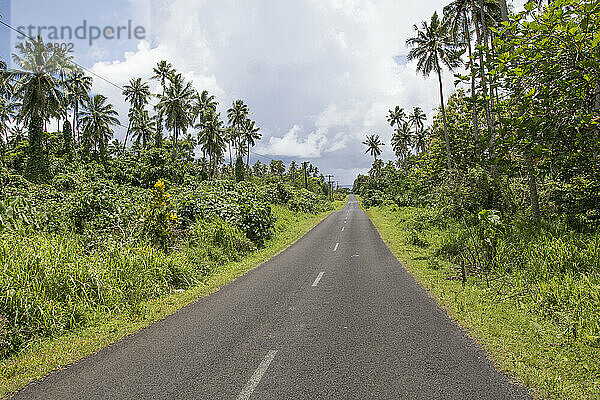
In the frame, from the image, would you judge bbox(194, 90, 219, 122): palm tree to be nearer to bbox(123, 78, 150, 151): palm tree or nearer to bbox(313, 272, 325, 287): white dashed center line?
bbox(123, 78, 150, 151): palm tree

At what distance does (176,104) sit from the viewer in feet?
157

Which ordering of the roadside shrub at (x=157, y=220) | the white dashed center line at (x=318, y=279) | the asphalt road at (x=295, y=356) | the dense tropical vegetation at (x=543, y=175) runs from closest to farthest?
the asphalt road at (x=295, y=356) < the dense tropical vegetation at (x=543, y=175) < the white dashed center line at (x=318, y=279) < the roadside shrub at (x=157, y=220)

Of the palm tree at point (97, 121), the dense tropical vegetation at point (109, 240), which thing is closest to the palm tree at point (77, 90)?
the palm tree at point (97, 121)

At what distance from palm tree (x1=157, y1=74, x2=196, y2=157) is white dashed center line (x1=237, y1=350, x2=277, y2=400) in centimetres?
4633

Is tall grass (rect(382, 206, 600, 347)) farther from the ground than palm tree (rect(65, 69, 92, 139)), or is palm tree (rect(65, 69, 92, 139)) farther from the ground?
palm tree (rect(65, 69, 92, 139))

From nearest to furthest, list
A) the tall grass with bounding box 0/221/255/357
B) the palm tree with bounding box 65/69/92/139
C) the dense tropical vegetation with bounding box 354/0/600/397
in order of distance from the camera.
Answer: the tall grass with bounding box 0/221/255/357
the dense tropical vegetation with bounding box 354/0/600/397
the palm tree with bounding box 65/69/92/139

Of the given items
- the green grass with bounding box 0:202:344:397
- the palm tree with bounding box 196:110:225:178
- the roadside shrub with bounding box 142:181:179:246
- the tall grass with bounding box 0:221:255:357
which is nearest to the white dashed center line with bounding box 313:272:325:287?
the green grass with bounding box 0:202:344:397

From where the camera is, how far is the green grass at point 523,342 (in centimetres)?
414

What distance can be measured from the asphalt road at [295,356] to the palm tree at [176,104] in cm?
4423

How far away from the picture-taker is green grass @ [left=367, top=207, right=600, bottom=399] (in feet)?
13.6

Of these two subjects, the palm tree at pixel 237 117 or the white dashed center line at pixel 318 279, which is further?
the palm tree at pixel 237 117

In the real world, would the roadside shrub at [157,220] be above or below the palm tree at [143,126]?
below

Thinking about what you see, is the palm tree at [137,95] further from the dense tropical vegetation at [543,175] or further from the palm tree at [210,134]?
the dense tropical vegetation at [543,175]

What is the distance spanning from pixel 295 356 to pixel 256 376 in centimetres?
75
